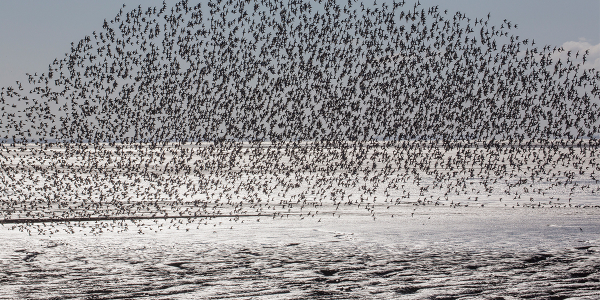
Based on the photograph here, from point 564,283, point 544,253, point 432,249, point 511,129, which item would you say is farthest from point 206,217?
point 511,129

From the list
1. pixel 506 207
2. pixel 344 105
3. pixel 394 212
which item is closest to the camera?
pixel 394 212

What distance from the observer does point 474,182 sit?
2238cm

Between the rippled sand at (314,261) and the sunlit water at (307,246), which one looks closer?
the rippled sand at (314,261)

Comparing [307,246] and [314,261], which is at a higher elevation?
[307,246]

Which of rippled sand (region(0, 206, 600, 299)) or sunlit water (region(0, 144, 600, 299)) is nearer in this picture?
rippled sand (region(0, 206, 600, 299))

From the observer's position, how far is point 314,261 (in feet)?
25.4

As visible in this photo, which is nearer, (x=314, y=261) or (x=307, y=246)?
(x=314, y=261)

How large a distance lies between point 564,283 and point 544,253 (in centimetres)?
204

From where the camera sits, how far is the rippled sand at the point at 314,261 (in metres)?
6.05

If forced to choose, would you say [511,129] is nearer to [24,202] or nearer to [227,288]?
[24,202]


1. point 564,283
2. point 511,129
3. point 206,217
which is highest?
point 511,129

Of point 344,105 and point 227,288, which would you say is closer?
point 227,288

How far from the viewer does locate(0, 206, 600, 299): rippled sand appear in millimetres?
6055

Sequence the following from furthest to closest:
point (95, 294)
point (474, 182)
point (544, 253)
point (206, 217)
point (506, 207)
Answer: point (474, 182)
point (506, 207)
point (206, 217)
point (544, 253)
point (95, 294)
